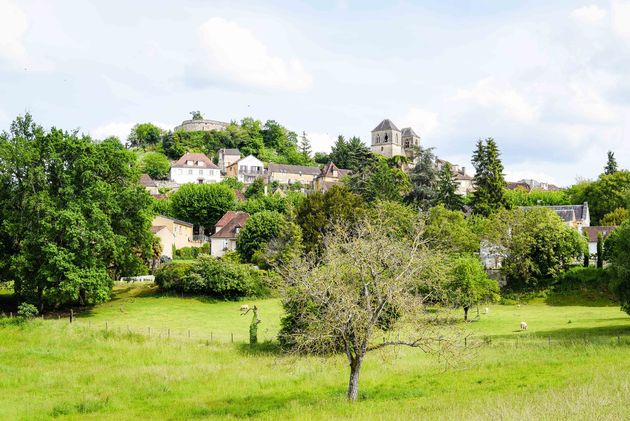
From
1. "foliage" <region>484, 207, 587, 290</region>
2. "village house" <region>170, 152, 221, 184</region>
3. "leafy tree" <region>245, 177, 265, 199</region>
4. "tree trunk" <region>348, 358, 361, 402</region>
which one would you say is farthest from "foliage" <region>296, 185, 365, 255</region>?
"village house" <region>170, 152, 221, 184</region>

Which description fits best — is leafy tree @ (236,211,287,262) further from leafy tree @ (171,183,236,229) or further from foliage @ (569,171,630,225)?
foliage @ (569,171,630,225)

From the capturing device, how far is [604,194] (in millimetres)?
91562

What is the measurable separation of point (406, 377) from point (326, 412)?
26.6ft

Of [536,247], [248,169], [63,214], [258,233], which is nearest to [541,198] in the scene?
[536,247]

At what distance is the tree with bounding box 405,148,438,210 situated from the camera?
80000 mm

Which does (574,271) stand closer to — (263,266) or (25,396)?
(263,266)

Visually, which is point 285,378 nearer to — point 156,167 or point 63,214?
point 63,214

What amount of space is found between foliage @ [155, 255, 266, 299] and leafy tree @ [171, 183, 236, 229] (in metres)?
43.3

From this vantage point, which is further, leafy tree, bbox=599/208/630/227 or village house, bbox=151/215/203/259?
leafy tree, bbox=599/208/630/227

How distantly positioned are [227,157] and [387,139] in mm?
43515

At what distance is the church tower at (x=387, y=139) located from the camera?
524ft

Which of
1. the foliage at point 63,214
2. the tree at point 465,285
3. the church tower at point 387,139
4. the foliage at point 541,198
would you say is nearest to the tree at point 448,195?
the foliage at point 541,198

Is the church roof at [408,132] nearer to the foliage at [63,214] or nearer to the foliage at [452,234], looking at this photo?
the foliage at [452,234]

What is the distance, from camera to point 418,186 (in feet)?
269
